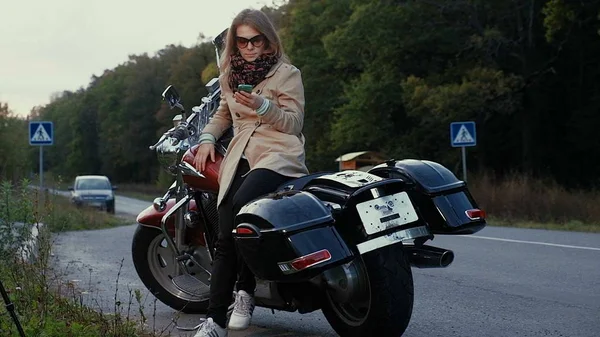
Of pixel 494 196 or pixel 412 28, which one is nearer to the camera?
pixel 494 196

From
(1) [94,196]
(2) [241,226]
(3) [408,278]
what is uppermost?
(2) [241,226]

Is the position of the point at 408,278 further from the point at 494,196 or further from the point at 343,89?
the point at 343,89

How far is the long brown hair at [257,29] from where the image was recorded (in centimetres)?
506

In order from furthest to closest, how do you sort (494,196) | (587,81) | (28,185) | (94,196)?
(587,81), (94,196), (494,196), (28,185)

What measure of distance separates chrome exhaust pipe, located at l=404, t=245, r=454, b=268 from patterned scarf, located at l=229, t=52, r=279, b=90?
1.20 meters

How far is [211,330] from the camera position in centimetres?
491

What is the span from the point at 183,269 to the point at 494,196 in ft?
66.5

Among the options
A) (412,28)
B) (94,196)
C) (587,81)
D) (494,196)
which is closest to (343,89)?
(412,28)

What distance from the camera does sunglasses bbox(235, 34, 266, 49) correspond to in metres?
5.09

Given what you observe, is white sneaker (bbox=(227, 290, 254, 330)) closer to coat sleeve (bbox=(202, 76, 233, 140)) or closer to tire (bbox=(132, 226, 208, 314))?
coat sleeve (bbox=(202, 76, 233, 140))

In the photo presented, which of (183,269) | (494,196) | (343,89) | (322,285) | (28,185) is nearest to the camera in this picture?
(322,285)

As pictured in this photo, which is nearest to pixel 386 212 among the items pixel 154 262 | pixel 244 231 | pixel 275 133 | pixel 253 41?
pixel 244 231

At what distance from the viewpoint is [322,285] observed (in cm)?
491

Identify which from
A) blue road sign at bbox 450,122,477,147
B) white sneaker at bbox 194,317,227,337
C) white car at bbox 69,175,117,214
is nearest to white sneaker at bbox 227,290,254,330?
white sneaker at bbox 194,317,227,337
